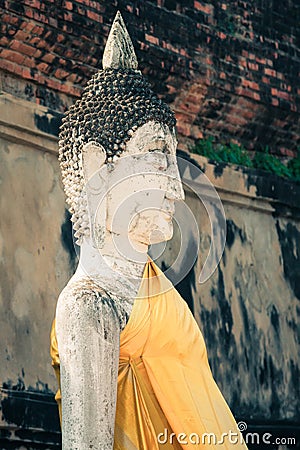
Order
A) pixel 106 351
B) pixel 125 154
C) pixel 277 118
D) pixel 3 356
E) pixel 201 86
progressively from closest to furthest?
pixel 106 351
pixel 125 154
pixel 3 356
pixel 201 86
pixel 277 118

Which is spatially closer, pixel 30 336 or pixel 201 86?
pixel 30 336


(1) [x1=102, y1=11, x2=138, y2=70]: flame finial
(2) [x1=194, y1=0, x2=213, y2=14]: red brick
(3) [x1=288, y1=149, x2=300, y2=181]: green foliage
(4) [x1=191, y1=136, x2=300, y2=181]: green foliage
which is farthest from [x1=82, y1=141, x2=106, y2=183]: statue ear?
(3) [x1=288, y1=149, x2=300, y2=181]: green foliage

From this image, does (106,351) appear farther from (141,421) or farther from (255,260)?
(255,260)

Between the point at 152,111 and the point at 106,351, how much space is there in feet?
3.34

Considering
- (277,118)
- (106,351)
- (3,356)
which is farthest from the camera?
(277,118)

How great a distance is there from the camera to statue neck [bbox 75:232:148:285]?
18.7ft

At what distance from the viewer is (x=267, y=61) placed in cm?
1044

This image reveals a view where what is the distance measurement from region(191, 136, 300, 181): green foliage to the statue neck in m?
4.16

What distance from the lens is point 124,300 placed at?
5586mm

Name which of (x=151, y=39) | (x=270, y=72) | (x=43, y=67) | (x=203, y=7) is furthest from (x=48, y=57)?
(x=270, y=72)

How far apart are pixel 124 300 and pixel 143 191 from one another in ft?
1.53

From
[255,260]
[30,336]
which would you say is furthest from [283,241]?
[30,336]

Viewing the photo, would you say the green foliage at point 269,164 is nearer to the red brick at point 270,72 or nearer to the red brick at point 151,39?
the red brick at point 270,72

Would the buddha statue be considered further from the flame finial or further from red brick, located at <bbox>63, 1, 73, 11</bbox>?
red brick, located at <bbox>63, 1, 73, 11</bbox>
